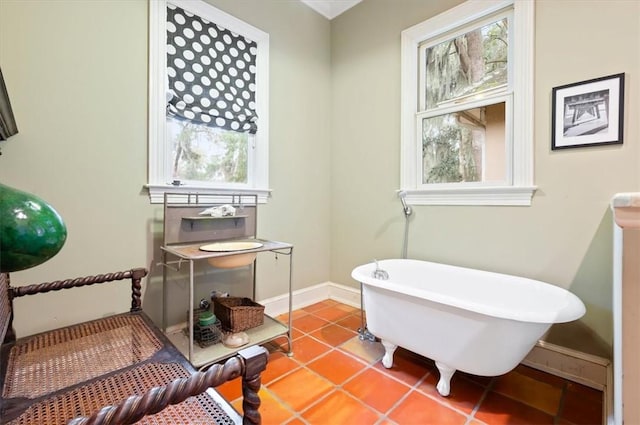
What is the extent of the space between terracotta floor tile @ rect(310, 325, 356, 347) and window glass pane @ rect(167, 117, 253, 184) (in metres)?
1.40

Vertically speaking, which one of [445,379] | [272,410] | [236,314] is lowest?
[272,410]

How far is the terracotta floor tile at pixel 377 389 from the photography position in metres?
1.56

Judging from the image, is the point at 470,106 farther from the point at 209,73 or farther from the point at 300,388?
the point at 300,388

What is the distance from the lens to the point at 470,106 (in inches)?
88.7

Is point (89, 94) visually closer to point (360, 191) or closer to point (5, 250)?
point (5, 250)

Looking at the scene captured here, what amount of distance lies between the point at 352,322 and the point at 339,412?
1093 millimetres

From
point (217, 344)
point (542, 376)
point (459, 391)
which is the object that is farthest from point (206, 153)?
point (542, 376)

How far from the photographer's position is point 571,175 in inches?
70.1

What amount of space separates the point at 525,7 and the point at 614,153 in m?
1.08

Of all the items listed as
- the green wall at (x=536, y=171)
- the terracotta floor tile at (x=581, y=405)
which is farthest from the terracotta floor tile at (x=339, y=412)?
the green wall at (x=536, y=171)

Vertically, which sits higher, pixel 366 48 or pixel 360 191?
pixel 366 48

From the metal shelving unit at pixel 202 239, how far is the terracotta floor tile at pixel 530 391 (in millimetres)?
1312

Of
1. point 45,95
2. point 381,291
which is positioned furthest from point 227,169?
point 381,291

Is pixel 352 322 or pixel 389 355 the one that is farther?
pixel 352 322
